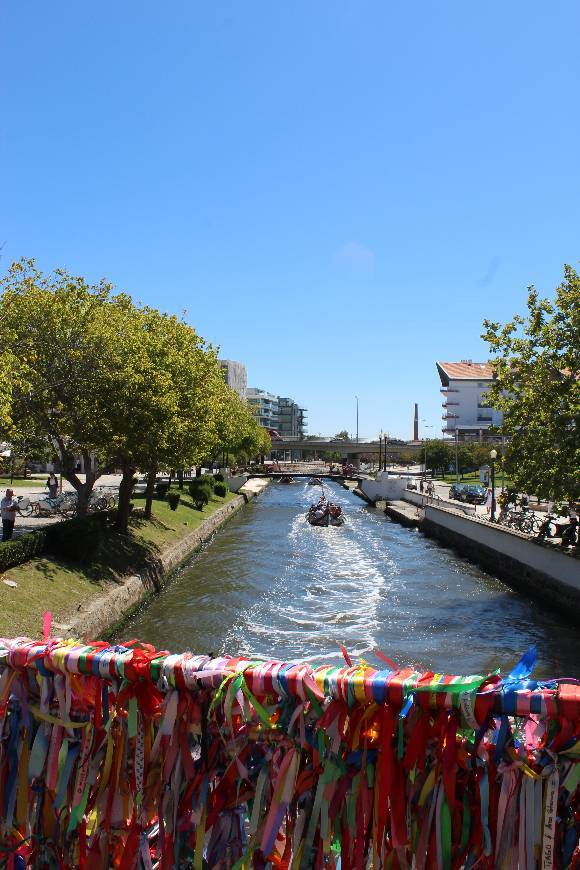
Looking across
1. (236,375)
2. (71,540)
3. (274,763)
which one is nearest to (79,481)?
(71,540)

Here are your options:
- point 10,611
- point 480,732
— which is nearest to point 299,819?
point 480,732

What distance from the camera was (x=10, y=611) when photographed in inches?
572

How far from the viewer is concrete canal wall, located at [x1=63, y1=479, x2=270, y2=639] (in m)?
15.9

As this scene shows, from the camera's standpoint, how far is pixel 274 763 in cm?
385

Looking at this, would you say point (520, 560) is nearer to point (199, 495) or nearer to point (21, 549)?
point (21, 549)

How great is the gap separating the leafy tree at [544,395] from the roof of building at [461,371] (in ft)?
368

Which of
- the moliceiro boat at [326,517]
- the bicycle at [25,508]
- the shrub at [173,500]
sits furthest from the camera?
the moliceiro boat at [326,517]

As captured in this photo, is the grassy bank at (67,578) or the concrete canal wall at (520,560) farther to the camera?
the concrete canal wall at (520,560)

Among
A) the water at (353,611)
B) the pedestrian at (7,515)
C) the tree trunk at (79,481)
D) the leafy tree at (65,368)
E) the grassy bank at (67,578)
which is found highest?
the leafy tree at (65,368)

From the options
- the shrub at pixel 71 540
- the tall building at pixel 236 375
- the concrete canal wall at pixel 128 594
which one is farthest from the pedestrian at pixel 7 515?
the tall building at pixel 236 375

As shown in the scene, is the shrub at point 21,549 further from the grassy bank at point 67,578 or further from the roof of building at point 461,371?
the roof of building at point 461,371

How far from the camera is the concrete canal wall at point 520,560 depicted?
21.2 metres

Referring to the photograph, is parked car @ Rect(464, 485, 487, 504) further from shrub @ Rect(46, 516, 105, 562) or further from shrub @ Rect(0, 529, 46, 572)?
shrub @ Rect(0, 529, 46, 572)

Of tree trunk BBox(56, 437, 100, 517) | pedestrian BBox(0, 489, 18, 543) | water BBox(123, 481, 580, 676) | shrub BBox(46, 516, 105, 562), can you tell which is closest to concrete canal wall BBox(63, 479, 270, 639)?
water BBox(123, 481, 580, 676)
